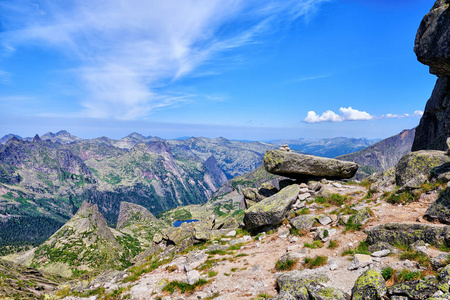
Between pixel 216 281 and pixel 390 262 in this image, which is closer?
pixel 390 262

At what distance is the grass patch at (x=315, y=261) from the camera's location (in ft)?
55.5

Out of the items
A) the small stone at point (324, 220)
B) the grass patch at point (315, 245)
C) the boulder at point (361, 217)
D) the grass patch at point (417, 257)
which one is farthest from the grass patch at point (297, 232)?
the grass patch at point (417, 257)

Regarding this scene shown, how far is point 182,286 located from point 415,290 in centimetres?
1719

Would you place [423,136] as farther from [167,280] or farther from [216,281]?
[167,280]

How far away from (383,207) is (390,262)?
36.6 ft

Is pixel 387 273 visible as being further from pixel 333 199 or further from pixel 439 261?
pixel 333 199

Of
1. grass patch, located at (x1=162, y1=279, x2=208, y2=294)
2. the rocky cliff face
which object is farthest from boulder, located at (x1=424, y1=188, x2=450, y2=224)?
the rocky cliff face

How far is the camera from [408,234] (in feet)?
50.8

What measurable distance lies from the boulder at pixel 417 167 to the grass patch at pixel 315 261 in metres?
13.3

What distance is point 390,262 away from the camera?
1349 centimetres

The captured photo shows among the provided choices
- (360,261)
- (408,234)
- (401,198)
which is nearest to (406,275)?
(360,261)

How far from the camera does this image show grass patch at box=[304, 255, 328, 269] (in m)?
16.9

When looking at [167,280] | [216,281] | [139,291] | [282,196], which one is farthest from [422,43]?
[139,291]

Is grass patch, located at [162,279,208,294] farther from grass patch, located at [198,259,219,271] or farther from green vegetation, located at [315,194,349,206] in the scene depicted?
green vegetation, located at [315,194,349,206]
